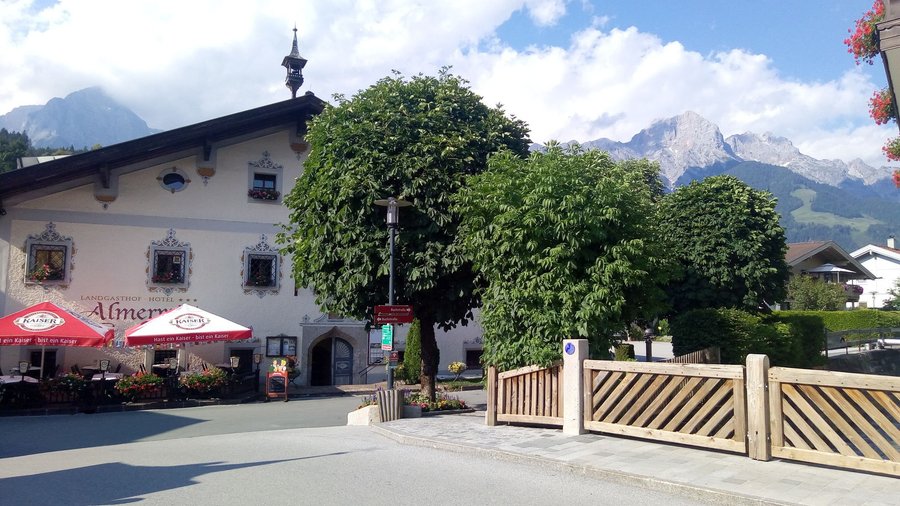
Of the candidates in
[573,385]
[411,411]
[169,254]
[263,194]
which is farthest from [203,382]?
[573,385]

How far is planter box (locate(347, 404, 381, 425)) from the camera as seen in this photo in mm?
13370

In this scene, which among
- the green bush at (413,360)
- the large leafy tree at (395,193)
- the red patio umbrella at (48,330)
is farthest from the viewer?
the green bush at (413,360)

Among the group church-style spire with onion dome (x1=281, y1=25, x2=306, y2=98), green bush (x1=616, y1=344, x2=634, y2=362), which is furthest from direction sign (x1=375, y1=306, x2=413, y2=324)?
church-style spire with onion dome (x1=281, y1=25, x2=306, y2=98)

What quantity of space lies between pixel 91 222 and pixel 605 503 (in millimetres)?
19944

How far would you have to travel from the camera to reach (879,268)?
65.9m

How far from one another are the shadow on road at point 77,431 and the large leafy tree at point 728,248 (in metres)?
13.6

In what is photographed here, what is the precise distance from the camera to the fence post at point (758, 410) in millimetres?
8141

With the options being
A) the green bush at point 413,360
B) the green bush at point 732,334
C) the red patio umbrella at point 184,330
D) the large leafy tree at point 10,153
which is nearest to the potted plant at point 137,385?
the red patio umbrella at point 184,330

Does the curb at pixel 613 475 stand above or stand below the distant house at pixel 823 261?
below

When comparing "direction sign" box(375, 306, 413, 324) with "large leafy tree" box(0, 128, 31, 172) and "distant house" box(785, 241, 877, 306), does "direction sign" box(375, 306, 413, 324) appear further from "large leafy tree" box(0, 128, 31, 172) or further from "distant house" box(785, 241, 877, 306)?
"large leafy tree" box(0, 128, 31, 172)

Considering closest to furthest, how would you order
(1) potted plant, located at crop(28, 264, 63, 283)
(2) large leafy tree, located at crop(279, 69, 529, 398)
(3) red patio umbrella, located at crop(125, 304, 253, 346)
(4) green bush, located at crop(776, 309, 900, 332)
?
(2) large leafy tree, located at crop(279, 69, 529, 398)
(3) red patio umbrella, located at crop(125, 304, 253, 346)
(1) potted plant, located at crop(28, 264, 63, 283)
(4) green bush, located at crop(776, 309, 900, 332)

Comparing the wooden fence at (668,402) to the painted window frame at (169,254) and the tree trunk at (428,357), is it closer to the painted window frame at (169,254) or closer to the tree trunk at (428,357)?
the tree trunk at (428,357)

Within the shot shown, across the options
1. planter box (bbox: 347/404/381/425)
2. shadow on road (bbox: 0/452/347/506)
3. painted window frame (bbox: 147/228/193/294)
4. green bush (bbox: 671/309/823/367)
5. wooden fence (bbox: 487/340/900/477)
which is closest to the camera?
shadow on road (bbox: 0/452/347/506)

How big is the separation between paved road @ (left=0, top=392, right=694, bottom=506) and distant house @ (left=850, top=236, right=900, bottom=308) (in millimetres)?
67476
